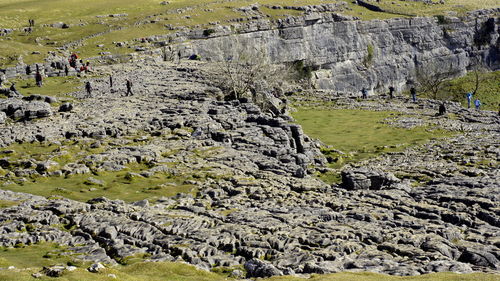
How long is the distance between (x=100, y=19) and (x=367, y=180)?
132 meters

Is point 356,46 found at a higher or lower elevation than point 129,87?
higher

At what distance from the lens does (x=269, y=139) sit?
55781 millimetres

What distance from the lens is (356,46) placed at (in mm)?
176750

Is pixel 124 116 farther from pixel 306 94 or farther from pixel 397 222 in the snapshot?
pixel 306 94

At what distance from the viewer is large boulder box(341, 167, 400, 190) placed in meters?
45.1

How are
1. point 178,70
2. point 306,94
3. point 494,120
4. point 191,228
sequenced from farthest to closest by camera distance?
point 306,94 < point 178,70 < point 494,120 < point 191,228

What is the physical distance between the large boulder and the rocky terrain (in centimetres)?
12

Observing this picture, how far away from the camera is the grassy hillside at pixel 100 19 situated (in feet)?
419

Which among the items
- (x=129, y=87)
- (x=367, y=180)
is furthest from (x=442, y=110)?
(x=129, y=87)

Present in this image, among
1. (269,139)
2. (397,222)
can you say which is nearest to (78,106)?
(269,139)

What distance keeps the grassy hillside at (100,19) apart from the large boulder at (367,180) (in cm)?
8157

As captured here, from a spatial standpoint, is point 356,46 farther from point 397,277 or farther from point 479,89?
point 397,277

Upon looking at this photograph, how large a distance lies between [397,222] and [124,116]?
38.3m

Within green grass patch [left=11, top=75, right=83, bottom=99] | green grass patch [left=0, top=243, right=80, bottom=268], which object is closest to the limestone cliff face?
green grass patch [left=11, top=75, right=83, bottom=99]
